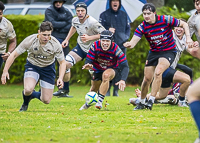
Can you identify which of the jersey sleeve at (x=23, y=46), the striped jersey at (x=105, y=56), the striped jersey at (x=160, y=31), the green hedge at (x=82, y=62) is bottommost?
the green hedge at (x=82, y=62)

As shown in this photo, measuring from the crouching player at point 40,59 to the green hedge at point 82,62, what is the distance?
6.33 meters

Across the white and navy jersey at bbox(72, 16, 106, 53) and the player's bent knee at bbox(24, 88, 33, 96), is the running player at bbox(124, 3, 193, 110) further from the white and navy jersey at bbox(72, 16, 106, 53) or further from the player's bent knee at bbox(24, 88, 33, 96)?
the white and navy jersey at bbox(72, 16, 106, 53)

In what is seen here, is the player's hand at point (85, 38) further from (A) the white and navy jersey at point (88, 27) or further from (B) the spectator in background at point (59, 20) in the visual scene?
(B) the spectator in background at point (59, 20)

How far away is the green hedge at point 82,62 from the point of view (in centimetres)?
1559

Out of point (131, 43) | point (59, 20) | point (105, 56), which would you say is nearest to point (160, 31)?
point (131, 43)

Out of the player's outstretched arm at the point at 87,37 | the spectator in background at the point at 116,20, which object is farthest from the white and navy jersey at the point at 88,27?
the spectator in background at the point at 116,20

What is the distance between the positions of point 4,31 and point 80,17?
1.80 metres

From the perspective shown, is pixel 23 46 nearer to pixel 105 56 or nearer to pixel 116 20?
pixel 105 56

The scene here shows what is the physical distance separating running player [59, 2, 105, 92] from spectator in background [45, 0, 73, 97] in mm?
714

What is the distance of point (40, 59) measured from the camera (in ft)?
29.3

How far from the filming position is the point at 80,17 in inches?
438

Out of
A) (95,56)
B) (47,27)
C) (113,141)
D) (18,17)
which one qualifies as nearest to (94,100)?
(95,56)

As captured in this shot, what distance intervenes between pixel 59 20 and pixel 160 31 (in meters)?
4.14

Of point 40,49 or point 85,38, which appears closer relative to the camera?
point 40,49
